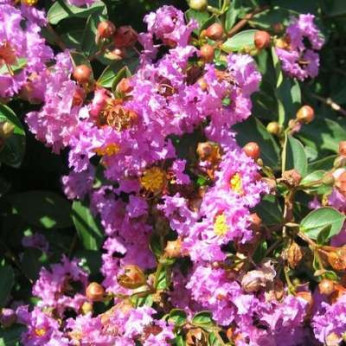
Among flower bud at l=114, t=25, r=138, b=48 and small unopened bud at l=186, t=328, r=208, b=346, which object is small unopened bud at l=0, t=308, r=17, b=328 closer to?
small unopened bud at l=186, t=328, r=208, b=346

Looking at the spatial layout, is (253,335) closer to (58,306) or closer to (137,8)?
(58,306)

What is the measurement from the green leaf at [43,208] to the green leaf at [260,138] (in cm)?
56

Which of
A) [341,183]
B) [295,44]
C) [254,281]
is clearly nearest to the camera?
[254,281]

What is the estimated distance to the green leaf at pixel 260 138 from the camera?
213 cm

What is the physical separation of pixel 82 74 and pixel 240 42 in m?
0.52

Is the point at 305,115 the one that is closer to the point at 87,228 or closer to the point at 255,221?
the point at 255,221

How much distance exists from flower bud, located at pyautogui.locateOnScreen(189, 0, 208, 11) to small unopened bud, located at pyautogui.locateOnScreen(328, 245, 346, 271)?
718 millimetres

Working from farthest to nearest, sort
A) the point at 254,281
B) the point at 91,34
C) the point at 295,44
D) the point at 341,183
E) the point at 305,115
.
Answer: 1. the point at 295,44
2. the point at 305,115
3. the point at 91,34
4. the point at 341,183
5. the point at 254,281

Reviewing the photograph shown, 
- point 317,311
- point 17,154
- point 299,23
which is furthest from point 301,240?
point 17,154

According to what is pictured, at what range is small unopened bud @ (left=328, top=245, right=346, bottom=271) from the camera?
1804mm

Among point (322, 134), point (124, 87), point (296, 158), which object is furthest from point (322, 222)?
point (124, 87)

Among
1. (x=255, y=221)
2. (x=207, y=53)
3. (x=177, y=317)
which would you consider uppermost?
(x=207, y=53)

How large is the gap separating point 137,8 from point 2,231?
0.78 metres

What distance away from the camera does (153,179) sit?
1.89 metres
